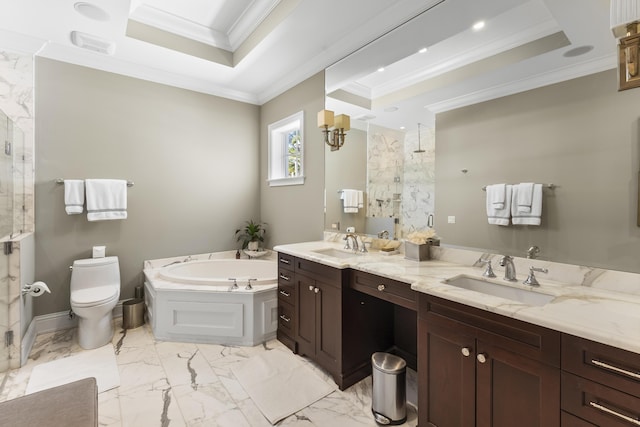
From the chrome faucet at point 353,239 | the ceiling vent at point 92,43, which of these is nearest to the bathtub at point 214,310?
the chrome faucet at point 353,239

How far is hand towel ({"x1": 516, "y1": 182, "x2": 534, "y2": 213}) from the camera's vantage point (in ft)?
5.30

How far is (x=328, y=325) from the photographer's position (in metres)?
2.10

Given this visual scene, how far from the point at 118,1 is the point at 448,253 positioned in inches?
117

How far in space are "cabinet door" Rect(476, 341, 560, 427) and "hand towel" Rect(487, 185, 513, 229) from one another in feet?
2.62

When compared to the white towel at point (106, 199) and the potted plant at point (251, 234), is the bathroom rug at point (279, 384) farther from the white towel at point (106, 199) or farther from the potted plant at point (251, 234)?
the white towel at point (106, 199)

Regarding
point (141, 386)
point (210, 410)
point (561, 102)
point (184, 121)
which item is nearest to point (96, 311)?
point (141, 386)

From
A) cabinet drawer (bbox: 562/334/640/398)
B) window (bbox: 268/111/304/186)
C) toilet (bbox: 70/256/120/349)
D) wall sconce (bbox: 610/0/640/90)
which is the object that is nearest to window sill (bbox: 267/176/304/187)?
window (bbox: 268/111/304/186)

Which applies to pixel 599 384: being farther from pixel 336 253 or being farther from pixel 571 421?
pixel 336 253

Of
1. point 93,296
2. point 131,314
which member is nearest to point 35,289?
point 93,296

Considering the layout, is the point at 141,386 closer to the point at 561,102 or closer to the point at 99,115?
the point at 99,115

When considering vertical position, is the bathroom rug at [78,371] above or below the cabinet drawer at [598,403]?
below

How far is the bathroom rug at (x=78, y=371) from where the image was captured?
204 centimetres

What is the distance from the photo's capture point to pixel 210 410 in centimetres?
181

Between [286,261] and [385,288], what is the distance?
1.04 m
